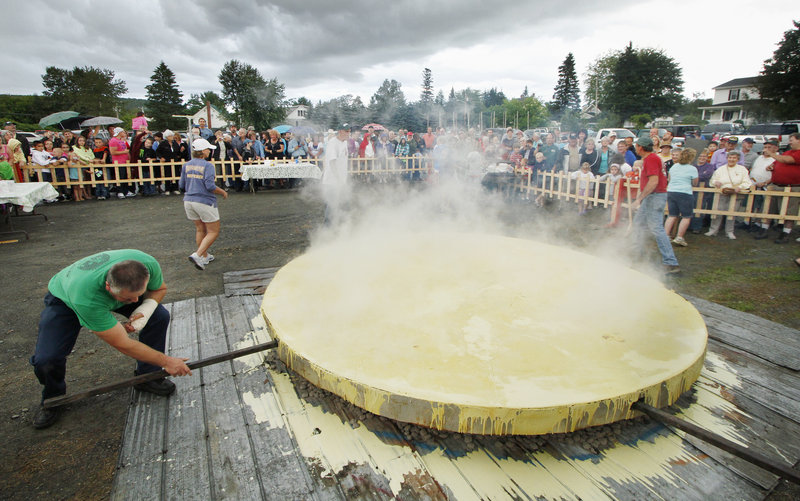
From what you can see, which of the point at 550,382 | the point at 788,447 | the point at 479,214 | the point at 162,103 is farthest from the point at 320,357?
the point at 162,103

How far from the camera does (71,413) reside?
2248 mm

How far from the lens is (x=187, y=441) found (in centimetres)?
188

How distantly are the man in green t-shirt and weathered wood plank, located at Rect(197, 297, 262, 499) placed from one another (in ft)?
0.77

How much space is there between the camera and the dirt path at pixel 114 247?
1941mm

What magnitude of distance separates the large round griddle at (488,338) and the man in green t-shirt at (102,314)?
2.05ft

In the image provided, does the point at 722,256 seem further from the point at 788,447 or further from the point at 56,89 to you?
the point at 56,89

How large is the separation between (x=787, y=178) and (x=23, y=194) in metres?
11.8

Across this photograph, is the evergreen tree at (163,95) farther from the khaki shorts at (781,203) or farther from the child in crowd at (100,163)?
the khaki shorts at (781,203)

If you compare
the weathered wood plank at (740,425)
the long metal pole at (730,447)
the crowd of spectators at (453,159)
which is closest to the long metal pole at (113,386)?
the long metal pole at (730,447)

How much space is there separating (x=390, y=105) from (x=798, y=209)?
70.0 feet

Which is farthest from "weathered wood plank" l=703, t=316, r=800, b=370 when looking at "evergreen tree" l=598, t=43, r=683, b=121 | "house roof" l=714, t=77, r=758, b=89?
"house roof" l=714, t=77, r=758, b=89

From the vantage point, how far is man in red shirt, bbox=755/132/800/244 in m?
5.95

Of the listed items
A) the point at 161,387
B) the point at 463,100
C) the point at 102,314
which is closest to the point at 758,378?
the point at 161,387

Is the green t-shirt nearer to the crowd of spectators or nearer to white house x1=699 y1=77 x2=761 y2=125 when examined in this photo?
the crowd of spectators
